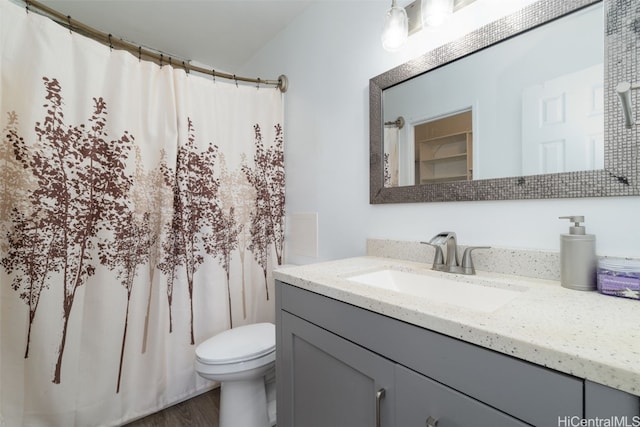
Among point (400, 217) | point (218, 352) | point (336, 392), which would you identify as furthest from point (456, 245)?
point (218, 352)

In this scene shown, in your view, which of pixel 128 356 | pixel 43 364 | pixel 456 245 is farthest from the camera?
pixel 128 356

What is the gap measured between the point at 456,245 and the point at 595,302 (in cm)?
39

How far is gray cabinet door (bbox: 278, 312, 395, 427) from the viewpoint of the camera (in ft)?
2.22

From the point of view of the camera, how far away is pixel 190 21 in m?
1.82

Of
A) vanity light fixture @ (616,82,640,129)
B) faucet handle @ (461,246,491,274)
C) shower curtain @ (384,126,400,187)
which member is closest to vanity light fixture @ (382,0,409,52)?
shower curtain @ (384,126,400,187)

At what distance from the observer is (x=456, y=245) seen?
3.23 ft

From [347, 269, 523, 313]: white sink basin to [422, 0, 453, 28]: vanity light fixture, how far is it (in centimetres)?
95

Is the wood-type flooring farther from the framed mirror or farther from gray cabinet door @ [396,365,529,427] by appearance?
the framed mirror

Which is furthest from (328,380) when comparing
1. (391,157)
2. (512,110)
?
(512,110)

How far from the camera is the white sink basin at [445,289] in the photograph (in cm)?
82

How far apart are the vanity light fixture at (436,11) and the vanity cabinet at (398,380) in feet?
3.55

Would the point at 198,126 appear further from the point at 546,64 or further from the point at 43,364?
the point at 546,64

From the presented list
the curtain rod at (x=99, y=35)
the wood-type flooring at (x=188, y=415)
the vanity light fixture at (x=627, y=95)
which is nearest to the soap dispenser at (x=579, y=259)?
the vanity light fixture at (x=627, y=95)

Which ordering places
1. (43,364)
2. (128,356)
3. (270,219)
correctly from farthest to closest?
(270,219), (128,356), (43,364)
